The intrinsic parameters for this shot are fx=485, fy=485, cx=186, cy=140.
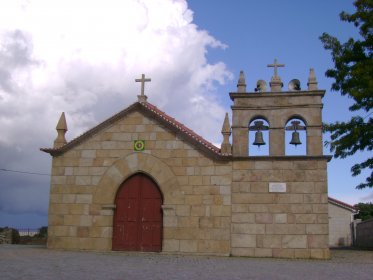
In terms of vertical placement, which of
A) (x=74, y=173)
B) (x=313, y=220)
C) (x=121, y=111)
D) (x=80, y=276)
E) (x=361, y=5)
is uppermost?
(x=361, y=5)

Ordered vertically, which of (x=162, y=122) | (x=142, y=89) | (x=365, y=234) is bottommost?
(x=365, y=234)

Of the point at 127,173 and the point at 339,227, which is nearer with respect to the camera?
the point at 127,173

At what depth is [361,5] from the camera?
19484 millimetres

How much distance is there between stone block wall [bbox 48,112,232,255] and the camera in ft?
54.7

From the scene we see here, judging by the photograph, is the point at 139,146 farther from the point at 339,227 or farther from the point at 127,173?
the point at 339,227

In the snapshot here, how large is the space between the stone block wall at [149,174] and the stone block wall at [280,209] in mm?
481

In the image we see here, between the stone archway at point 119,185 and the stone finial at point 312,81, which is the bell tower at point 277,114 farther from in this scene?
the stone archway at point 119,185

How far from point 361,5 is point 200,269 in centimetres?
1365

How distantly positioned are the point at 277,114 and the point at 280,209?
11.0ft

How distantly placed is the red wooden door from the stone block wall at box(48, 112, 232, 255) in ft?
0.94

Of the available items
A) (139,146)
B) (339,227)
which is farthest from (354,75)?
(339,227)

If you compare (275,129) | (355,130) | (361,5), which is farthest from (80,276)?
(361,5)

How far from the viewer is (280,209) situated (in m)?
→ 16.4

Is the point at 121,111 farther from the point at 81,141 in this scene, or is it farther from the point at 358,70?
the point at 358,70
